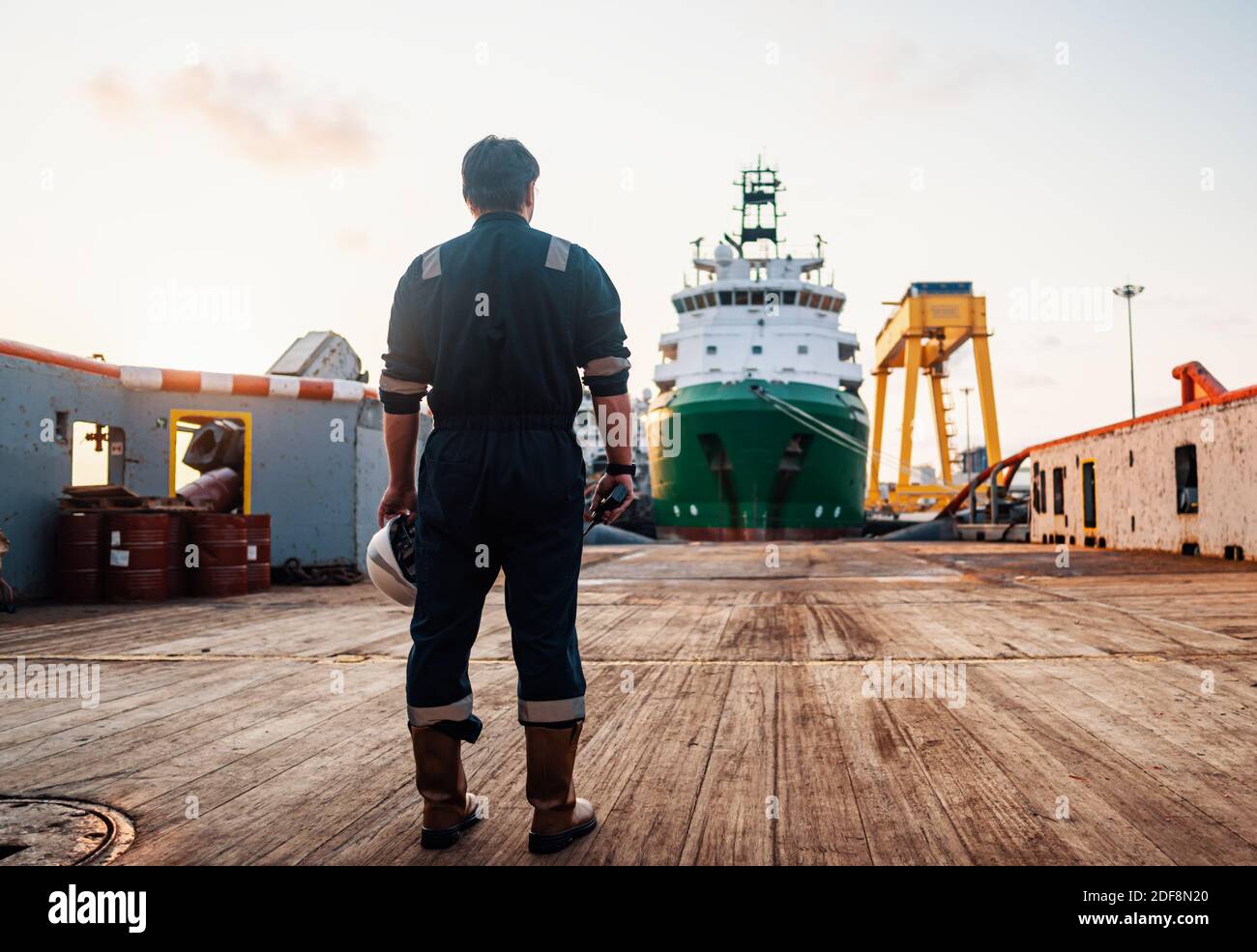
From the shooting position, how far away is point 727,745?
2.84m

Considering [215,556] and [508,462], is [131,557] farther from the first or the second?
[508,462]

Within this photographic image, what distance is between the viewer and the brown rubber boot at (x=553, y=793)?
198cm

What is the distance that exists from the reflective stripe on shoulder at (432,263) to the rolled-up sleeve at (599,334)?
0.36 metres

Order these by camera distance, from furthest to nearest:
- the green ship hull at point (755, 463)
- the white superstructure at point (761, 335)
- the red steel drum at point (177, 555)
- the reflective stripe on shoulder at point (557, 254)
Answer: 1. the white superstructure at point (761, 335)
2. the green ship hull at point (755, 463)
3. the red steel drum at point (177, 555)
4. the reflective stripe on shoulder at point (557, 254)

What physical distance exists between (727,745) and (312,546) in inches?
358

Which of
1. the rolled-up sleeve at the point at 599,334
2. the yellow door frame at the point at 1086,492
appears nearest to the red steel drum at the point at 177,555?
the rolled-up sleeve at the point at 599,334

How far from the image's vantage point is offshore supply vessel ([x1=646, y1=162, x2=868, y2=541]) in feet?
88.6

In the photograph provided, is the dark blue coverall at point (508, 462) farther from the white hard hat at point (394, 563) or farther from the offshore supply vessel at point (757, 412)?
the offshore supply vessel at point (757, 412)

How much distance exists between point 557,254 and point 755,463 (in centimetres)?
2490

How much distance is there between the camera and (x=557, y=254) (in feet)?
7.32
